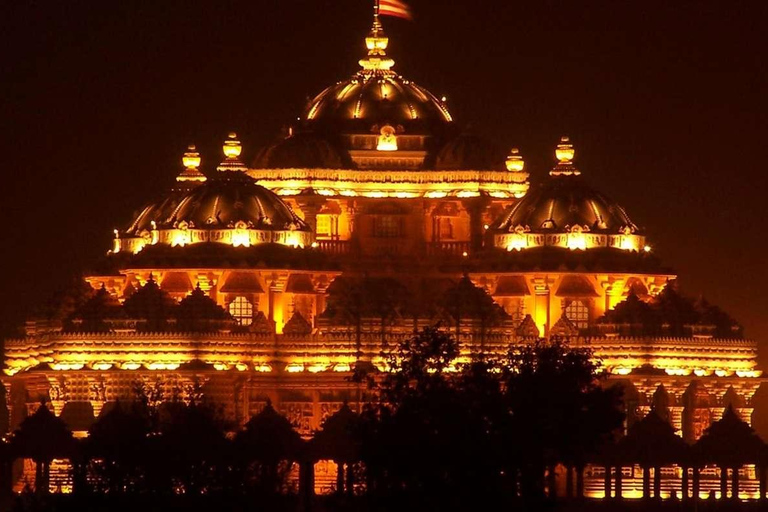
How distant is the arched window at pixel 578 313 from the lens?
134625 millimetres

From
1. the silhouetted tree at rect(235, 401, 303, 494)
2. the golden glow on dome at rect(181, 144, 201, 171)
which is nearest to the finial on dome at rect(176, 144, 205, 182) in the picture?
the golden glow on dome at rect(181, 144, 201, 171)

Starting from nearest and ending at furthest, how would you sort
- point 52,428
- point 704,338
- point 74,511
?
point 74,511, point 52,428, point 704,338

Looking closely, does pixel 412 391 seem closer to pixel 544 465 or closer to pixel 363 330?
pixel 544 465

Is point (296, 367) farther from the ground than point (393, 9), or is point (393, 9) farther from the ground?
point (393, 9)

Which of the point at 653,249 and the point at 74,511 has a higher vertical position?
the point at 653,249

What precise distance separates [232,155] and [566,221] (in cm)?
895

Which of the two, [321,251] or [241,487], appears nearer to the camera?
[241,487]

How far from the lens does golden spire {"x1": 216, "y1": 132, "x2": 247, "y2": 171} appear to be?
134375 millimetres

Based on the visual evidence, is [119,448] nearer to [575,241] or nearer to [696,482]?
[696,482]

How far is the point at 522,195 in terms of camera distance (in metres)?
138

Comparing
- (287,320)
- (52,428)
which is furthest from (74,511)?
(287,320)

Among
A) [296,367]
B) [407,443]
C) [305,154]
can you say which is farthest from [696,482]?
[407,443]

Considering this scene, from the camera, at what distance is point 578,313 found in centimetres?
13500

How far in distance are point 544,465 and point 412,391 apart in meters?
3.77
